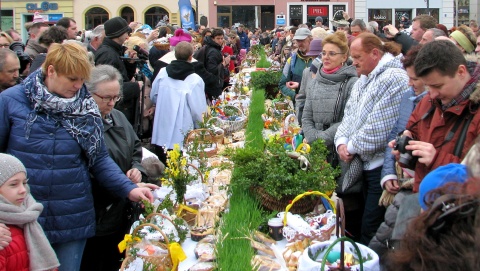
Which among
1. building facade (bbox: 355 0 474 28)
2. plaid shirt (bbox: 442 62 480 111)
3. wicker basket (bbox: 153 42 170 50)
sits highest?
building facade (bbox: 355 0 474 28)

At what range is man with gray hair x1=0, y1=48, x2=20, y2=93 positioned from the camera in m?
3.69

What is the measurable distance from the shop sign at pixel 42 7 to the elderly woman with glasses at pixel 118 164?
3137 cm

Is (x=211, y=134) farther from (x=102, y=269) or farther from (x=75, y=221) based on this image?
(x=75, y=221)

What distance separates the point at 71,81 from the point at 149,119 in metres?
3.48

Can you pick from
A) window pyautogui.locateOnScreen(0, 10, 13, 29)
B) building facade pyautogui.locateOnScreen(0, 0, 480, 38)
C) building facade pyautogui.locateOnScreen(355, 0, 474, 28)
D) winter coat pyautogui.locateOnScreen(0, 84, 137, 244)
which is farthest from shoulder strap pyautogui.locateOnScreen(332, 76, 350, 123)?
window pyautogui.locateOnScreen(0, 10, 13, 29)

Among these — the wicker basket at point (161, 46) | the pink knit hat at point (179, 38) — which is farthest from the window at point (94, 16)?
the wicker basket at point (161, 46)

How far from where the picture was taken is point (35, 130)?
2.67 metres

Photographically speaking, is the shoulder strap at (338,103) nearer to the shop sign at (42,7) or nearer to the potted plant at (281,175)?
the potted plant at (281,175)

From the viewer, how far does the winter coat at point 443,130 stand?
7.73 ft

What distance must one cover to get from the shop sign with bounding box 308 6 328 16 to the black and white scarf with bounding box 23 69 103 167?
30860mm

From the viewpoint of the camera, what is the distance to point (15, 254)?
2.40 meters

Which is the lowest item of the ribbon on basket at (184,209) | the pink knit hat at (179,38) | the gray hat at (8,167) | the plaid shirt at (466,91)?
the ribbon on basket at (184,209)

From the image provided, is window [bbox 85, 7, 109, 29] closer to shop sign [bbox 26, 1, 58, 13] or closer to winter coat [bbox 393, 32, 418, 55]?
shop sign [bbox 26, 1, 58, 13]

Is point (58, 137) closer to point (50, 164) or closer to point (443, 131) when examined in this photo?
point (50, 164)
